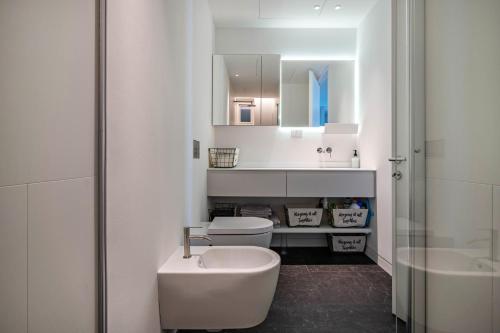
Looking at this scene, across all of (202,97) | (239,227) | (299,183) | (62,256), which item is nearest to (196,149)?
(202,97)

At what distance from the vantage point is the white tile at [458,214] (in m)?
1.04

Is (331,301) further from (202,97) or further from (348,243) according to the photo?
(202,97)

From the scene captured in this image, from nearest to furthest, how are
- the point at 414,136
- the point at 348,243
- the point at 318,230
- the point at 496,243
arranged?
1. the point at 496,243
2. the point at 414,136
3. the point at 318,230
4. the point at 348,243

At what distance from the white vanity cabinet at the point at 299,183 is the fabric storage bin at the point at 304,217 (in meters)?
0.22

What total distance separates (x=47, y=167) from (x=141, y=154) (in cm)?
48

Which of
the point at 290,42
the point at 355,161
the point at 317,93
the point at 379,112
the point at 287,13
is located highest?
the point at 287,13

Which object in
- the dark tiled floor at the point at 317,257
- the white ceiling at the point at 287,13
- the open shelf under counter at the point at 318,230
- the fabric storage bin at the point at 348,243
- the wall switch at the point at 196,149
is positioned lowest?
the dark tiled floor at the point at 317,257

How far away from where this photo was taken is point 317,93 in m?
3.15

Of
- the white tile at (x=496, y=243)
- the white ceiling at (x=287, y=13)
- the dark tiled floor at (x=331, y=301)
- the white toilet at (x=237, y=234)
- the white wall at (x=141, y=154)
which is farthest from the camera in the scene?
the white ceiling at (x=287, y=13)

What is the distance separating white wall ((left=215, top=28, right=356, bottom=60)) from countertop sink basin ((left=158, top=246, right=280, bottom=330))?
2.50 m

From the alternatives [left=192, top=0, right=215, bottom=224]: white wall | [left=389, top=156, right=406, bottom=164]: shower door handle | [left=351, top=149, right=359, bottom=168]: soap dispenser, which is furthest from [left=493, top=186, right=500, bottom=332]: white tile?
[left=351, top=149, right=359, bottom=168]: soap dispenser

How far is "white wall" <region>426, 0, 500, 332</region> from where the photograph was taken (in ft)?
3.30

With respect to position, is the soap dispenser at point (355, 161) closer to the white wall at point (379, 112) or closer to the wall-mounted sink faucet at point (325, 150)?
the white wall at point (379, 112)

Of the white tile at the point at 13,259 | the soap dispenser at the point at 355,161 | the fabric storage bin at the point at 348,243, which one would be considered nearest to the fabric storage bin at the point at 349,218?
the fabric storage bin at the point at 348,243
